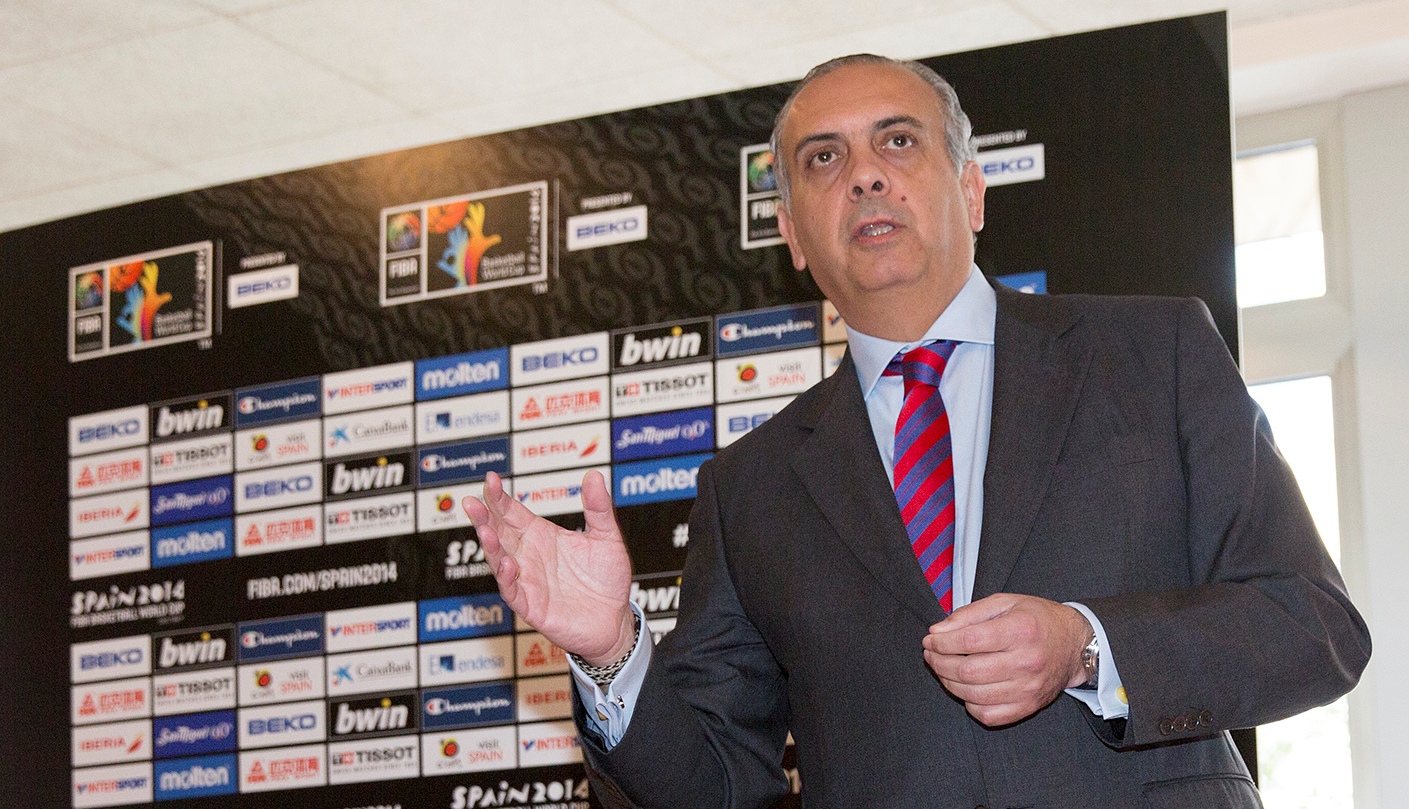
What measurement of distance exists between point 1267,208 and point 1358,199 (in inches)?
12.8

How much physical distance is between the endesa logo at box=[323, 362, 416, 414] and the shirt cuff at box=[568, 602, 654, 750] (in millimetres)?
2807

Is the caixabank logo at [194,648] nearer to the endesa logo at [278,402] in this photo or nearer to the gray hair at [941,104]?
the endesa logo at [278,402]

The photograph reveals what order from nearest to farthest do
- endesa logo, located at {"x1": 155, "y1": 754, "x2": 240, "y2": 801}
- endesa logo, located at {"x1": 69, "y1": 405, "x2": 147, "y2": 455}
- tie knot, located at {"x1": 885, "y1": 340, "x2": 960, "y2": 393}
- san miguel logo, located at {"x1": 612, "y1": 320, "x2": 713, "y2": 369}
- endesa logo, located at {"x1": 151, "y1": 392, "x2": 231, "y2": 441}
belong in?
tie knot, located at {"x1": 885, "y1": 340, "x2": 960, "y2": 393} < san miguel logo, located at {"x1": 612, "y1": 320, "x2": 713, "y2": 369} < endesa logo, located at {"x1": 155, "y1": 754, "x2": 240, "y2": 801} < endesa logo, located at {"x1": 151, "y1": 392, "x2": 231, "y2": 441} < endesa logo, located at {"x1": 69, "y1": 405, "x2": 147, "y2": 455}

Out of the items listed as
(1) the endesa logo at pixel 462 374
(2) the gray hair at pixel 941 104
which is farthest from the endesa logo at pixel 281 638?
(2) the gray hair at pixel 941 104

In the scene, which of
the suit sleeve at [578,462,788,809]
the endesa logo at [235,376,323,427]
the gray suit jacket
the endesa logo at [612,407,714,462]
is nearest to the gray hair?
the gray suit jacket

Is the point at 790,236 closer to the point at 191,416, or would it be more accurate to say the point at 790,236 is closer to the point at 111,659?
the point at 191,416

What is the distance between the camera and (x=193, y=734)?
15.3 feet

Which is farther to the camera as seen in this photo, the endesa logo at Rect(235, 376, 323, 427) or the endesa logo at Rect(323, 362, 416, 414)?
the endesa logo at Rect(235, 376, 323, 427)

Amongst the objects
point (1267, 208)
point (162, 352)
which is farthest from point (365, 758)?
point (1267, 208)

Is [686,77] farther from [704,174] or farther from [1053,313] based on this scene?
[1053,313]

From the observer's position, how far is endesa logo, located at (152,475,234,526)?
4.78 metres

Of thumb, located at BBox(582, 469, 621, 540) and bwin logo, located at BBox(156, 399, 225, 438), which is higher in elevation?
bwin logo, located at BBox(156, 399, 225, 438)

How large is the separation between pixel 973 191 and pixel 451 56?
287 cm

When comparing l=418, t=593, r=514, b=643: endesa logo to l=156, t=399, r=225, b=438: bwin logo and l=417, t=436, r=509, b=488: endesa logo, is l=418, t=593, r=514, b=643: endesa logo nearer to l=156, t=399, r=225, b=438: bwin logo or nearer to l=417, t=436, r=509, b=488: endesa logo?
l=417, t=436, r=509, b=488: endesa logo
